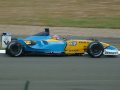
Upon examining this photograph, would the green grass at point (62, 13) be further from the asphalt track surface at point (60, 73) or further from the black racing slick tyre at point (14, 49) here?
the asphalt track surface at point (60, 73)

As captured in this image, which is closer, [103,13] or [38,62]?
[38,62]

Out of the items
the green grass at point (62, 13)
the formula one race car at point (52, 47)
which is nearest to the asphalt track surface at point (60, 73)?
the formula one race car at point (52, 47)

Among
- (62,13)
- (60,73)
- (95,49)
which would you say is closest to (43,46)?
(95,49)

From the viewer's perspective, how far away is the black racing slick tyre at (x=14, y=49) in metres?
13.2

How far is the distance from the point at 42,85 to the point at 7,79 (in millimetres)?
1001

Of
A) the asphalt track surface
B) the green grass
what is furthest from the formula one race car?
the green grass

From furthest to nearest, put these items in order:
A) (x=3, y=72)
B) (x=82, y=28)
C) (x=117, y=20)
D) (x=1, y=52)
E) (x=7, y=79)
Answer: (x=117, y=20) → (x=82, y=28) → (x=1, y=52) → (x=3, y=72) → (x=7, y=79)

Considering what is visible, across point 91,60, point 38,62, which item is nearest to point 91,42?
point 91,60

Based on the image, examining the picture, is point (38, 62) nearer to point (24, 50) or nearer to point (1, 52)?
point (24, 50)

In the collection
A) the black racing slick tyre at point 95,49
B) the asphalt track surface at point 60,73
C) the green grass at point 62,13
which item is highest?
the green grass at point 62,13

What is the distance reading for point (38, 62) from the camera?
12.5 meters

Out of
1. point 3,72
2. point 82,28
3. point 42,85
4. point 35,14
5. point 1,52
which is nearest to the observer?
point 42,85

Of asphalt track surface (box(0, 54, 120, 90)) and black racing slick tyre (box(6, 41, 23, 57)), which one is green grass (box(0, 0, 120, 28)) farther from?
asphalt track surface (box(0, 54, 120, 90))

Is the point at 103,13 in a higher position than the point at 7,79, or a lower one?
higher
